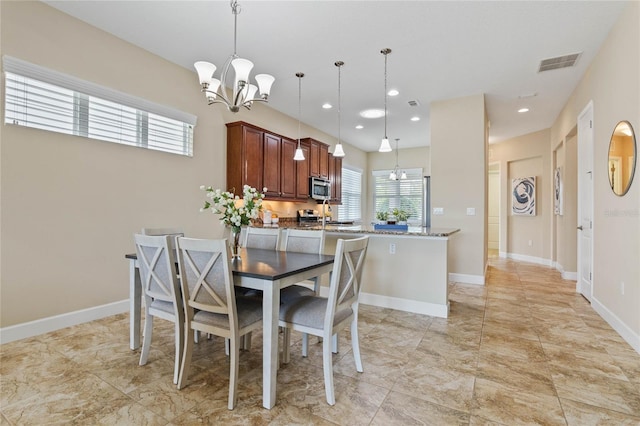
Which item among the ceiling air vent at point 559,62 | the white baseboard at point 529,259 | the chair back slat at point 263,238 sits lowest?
the white baseboard at point 529,259

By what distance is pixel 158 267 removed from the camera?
81.9 inches

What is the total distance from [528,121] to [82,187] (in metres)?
7.23

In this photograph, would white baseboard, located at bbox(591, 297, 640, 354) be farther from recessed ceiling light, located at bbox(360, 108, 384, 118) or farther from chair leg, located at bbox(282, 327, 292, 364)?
recessed ceiling light, located at bbox(360, 108, 384, 118)

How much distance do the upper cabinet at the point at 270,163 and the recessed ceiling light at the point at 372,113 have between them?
3.53 feet

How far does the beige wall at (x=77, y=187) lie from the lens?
8.70 ft

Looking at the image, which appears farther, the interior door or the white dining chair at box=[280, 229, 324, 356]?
the interior door

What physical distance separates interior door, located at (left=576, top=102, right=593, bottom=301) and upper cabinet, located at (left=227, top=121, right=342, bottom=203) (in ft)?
13.5

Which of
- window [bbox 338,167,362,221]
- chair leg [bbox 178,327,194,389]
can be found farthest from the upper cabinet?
chair leg [bbox 178,327,194,389]

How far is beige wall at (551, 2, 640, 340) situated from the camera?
2625mm

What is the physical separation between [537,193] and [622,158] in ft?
14.5

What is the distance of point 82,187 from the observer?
3051 millimetres

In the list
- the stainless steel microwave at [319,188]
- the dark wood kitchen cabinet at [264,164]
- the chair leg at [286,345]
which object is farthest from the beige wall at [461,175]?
the chair leg at [286,345]

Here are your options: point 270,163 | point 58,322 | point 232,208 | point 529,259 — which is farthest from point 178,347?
point 529,259

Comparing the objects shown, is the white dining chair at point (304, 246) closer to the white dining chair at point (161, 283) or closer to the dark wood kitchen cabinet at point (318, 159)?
the white dining chair at point (161, 283)
